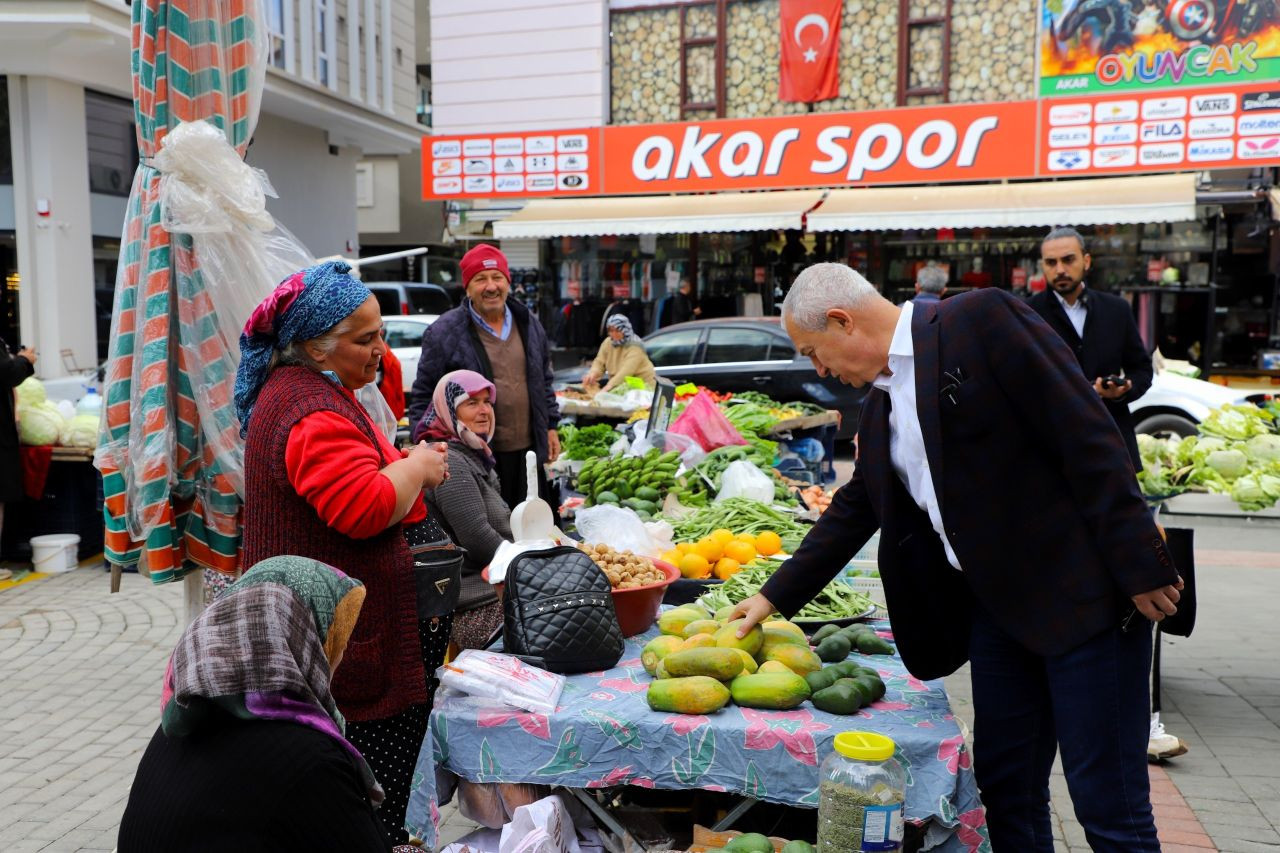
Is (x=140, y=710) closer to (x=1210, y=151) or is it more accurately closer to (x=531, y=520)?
(x=531, y=520)

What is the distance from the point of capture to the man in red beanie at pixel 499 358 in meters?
5.52

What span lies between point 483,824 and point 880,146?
14.3 meters

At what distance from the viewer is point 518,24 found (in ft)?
59.7

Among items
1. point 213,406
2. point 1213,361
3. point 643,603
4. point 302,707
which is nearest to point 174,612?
point 213,406

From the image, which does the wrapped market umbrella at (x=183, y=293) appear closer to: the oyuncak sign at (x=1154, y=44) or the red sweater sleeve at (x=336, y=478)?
the red sweater sleeve at (x=336, y=478)

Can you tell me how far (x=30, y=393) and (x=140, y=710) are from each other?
139 inches

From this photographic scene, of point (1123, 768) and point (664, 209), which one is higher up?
→ point (664, 209)

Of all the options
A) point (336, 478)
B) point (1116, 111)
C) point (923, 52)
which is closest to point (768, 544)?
point (336, 478)

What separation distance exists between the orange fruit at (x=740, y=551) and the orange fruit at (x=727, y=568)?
0.08 ft

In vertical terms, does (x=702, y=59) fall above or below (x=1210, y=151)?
above

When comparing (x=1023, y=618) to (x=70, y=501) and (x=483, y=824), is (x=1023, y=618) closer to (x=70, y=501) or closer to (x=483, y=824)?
(x=483, y=824)

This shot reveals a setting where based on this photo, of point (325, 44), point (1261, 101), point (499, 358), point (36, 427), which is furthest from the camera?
point (325, 44)

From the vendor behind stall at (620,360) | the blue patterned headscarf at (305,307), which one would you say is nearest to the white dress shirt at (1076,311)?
the blue patterned headscarf at (305,307)

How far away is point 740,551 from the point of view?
13.5ft
